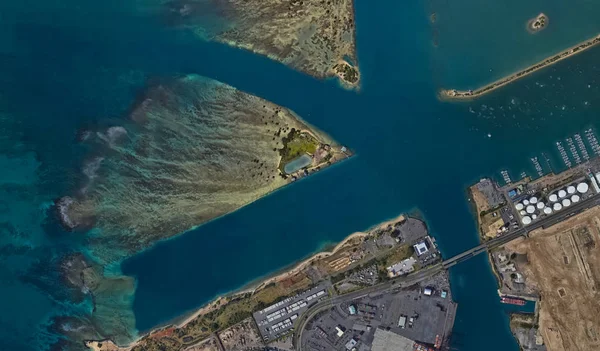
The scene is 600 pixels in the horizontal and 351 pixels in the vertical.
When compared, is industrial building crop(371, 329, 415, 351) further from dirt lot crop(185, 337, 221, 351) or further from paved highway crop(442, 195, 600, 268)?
dirt lot crop(185, 337, 221, 351)

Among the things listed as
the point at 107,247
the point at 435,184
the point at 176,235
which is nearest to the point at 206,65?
the point at 176,235

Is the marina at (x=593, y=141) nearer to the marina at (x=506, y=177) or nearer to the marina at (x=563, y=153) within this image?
the marina at (x=563, y=153)

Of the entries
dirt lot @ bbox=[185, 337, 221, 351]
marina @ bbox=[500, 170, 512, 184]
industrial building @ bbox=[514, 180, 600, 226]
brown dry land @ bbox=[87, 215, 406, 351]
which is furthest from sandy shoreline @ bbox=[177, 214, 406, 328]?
industrial building @ bbox=[514, 180, 600, 226]

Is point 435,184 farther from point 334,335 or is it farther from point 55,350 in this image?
point 55,350

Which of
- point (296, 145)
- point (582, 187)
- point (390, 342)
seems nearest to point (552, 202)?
point (582, 187)

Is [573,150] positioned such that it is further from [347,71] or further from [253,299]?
[253,299]
